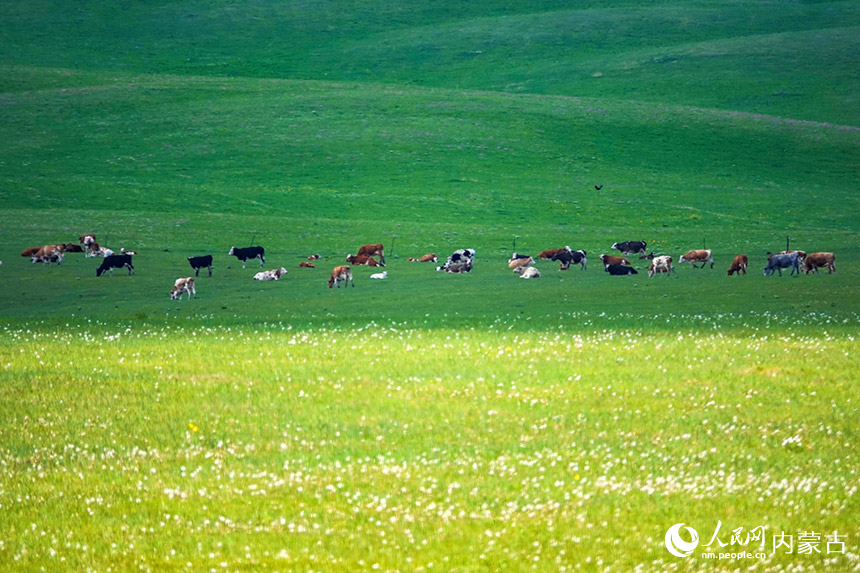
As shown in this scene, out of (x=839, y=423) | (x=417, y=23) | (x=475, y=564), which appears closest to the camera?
(x=475, y=564)

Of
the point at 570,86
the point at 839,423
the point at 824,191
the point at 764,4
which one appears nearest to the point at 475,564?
the point at 839,423

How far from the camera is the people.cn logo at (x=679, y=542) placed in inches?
382

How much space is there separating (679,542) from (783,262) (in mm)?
36218

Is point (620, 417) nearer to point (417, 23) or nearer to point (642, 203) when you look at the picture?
point (642, 203)

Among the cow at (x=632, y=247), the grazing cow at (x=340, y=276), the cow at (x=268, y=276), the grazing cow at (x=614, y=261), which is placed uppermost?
the grazing cow at (x=340, y=276)

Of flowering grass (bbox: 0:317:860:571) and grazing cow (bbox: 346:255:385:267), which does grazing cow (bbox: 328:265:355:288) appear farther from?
flowering grass (bbox: 0:317:860:571)

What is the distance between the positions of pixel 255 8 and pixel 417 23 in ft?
90.8

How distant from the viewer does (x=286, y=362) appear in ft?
68.4

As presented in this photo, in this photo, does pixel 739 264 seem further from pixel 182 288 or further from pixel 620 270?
pixel 182 288

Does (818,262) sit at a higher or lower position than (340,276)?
lower

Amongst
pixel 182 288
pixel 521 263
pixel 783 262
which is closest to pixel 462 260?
pixel 521 263

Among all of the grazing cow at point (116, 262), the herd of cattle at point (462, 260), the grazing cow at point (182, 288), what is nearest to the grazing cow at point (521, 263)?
the herd of cattle at point (462, 260)

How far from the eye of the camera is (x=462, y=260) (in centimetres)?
4812

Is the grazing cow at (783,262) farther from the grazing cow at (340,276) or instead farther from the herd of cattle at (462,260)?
the grazing cow at (340,276)
